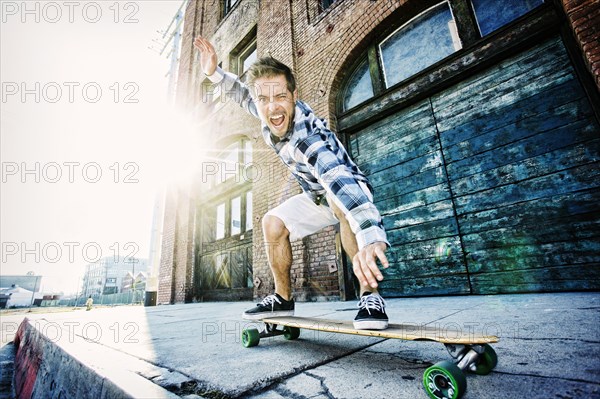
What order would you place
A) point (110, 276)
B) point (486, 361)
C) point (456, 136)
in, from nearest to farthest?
point (486, 361), point (456, 136), point (110, 276)

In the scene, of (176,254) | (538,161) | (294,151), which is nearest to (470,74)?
(538,161)

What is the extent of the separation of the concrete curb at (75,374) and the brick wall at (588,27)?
3895 millimetres

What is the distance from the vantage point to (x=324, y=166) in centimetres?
153

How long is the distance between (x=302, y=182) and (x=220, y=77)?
4.22 ft

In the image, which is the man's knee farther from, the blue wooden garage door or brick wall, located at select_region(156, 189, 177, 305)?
brick wall, located at select_region(156, 189, 177, 305)

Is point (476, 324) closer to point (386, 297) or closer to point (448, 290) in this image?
point (448, 290)

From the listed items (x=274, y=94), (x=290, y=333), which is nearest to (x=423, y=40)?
(x=274, y=94)

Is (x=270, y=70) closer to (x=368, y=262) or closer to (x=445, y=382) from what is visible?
(x=368, y=262)

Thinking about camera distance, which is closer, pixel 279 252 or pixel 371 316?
pixel 371 316

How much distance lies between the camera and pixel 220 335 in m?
1.91

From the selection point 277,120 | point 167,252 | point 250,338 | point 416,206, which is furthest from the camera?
point 167,252

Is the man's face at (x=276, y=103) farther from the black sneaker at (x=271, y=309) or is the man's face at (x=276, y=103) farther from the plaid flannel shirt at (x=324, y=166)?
the black sneaker at (x=271, y=309)

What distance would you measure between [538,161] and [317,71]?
3.71 meters

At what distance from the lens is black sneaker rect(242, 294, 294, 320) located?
1.78m
